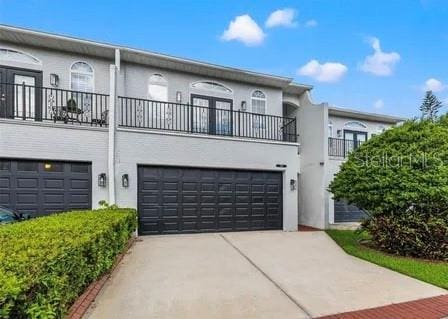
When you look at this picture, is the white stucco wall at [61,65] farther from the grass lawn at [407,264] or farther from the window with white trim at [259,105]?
the grass lawn at [407,264]

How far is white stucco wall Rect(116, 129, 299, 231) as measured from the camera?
35.3ft

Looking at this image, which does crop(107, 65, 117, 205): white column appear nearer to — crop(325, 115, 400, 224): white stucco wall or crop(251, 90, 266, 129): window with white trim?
crop(251, 90, 266, 129): window with white trim

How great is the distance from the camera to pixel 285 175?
1320 cm

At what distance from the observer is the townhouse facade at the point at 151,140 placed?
9.93 meters

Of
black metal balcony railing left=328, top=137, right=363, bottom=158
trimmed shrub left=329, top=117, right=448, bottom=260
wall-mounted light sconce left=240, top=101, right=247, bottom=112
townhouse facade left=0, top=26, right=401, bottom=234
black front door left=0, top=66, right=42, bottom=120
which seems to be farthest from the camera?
black metal balcony railing left=328, top=137, right=363, bottom=158

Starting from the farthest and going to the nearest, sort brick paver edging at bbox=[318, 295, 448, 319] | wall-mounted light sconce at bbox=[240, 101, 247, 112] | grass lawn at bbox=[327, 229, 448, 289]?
wall-mounted light sconce at bbox=[240, 101, 247, 112] → grass lawn at bbox=[327, 229, 448, 289] → brick paver edging at bbox=[318, 295, 448, 319]

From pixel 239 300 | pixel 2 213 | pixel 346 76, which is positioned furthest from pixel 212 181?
pixel 346 76

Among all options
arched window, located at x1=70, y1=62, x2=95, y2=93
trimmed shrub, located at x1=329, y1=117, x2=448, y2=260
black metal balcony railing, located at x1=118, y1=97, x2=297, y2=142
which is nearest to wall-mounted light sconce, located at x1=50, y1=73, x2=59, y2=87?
arched window, located at x1=70, y1=62, x2=95, y2=93

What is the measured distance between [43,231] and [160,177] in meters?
6.74

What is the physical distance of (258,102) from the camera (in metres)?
14.6

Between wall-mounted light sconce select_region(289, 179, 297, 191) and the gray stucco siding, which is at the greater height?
the gray stucco siding

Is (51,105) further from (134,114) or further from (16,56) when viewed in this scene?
(134,114)

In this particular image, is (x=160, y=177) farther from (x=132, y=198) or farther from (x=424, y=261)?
(x=424, y=261)

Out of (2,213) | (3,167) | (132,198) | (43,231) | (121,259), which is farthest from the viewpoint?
(132,198)
